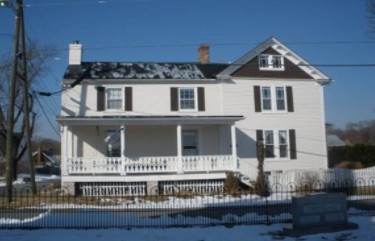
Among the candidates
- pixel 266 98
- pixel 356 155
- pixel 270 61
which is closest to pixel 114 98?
pixel 266 98

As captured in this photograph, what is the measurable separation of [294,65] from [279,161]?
6.14 metres

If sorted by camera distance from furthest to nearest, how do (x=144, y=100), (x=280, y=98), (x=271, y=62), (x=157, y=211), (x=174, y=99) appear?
(x=271, y=62) → (x=280, y=98) → (x=174, y=99) → (x=144, y=100) → (x=157, y=211)

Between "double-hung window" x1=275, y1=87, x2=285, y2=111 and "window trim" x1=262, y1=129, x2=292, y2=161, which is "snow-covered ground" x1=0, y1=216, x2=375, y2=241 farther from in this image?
"double-hung window" x1=275, y1=87, x2=285, y2=111

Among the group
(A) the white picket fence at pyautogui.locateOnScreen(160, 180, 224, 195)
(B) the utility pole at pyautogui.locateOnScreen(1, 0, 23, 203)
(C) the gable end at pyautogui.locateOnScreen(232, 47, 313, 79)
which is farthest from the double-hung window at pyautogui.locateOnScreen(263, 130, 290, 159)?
(B) the utility pole at pyautogui.locateOnScreen(1, 0, 23, 203)

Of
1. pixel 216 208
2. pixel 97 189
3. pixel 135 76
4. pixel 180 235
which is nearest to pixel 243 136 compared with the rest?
pixel 135 76

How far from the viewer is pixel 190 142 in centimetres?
2792

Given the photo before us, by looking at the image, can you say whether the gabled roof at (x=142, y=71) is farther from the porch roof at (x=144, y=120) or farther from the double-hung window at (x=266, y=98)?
the porch roof at (x=144, y=120)

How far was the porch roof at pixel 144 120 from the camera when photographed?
24.0 m

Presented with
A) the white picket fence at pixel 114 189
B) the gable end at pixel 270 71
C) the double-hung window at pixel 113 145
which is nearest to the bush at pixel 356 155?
the gable end at pixel 270 71

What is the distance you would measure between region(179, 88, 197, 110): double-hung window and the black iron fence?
255 inches

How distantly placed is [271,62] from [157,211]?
52.6 feet

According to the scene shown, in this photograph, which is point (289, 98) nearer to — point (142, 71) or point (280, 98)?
point (280, 98)

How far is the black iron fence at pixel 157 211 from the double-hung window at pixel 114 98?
6143mm

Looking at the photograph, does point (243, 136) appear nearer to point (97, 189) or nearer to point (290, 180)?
point (290, 180)
